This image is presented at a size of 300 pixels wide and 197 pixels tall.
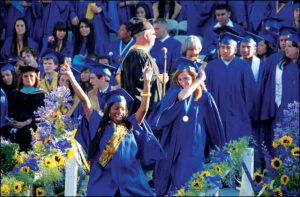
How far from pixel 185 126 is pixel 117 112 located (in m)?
1.30

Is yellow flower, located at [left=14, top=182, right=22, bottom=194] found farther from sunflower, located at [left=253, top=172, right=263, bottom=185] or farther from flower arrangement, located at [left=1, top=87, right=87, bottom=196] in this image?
sunflower, located at [left=253, top=172, right=263, bottom=185]

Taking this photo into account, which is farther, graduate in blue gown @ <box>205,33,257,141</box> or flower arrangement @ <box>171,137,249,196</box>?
graduate in blue gown @ <box>205,33,257,141</box>

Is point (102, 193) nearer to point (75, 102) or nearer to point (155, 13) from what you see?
point (75, 102)

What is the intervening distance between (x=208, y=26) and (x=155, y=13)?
3.45ft

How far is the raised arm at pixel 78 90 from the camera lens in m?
6.10

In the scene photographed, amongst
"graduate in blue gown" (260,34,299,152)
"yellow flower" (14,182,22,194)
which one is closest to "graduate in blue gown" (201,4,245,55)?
"graduate in blue gown" (260,34,299,152)

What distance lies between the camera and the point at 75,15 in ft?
44.3

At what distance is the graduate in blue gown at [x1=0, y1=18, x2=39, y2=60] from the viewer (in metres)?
12.9

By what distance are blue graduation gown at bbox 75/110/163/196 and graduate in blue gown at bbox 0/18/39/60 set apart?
6977 millimetres

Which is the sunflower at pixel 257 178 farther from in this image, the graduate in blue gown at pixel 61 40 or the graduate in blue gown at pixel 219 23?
the graduate in blue gown at pixel 61 40

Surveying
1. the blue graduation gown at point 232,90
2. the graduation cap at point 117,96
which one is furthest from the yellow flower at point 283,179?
the blue graduation gown at point 232,90

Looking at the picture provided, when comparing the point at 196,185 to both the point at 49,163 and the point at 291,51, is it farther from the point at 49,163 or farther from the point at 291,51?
the point at 291,51

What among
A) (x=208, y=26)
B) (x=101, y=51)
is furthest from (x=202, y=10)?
(x=101, y=51)

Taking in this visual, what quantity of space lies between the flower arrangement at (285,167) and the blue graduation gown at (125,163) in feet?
3.40
